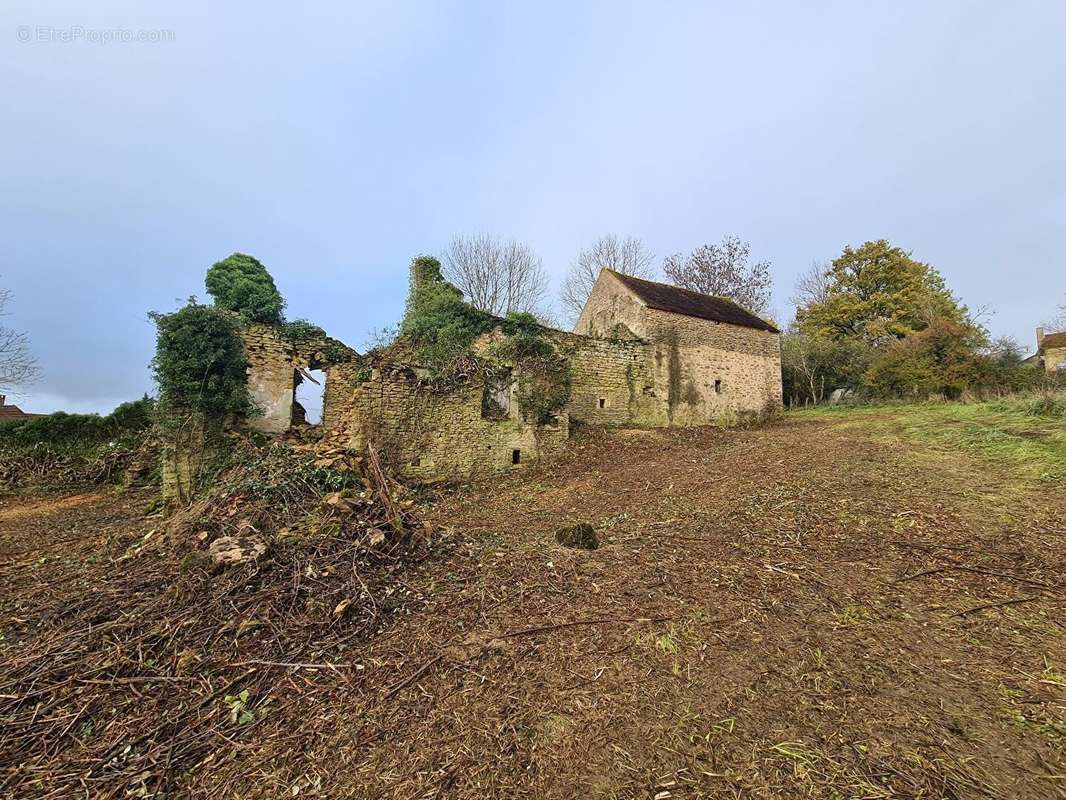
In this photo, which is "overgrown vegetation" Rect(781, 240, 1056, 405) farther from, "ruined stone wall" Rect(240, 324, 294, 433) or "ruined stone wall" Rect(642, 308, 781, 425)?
"ruined stone wall" Rect(240, 324, 294, 433)

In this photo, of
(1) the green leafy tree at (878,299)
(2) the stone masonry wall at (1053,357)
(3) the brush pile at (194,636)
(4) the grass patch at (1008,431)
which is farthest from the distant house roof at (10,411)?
(2) the stone masonry wall at (1053,357)

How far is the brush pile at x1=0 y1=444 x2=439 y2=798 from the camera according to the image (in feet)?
7.77

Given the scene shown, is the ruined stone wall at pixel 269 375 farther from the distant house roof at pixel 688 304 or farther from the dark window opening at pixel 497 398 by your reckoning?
the distant house roof at pixel 688 304

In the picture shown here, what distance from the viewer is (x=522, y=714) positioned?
2.56m

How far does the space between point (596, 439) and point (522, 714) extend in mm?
10103

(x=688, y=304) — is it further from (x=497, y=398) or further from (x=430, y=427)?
(x=430, y=427)

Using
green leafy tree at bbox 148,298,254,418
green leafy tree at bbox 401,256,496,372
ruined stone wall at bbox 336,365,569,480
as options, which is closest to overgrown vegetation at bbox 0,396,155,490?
green leafy tree at bbox 148,298,254,418

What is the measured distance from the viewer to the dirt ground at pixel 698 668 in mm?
2143

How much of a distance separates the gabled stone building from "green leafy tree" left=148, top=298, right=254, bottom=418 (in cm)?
39

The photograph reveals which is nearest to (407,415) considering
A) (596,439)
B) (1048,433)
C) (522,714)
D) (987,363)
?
(596,439)

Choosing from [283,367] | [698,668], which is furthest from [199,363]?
[698,668]

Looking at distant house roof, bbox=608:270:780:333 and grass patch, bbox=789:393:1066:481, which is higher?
distant house roof, bbox=608:270:780:333

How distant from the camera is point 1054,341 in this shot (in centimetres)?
2662

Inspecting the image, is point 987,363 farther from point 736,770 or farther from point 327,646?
point 327,646
